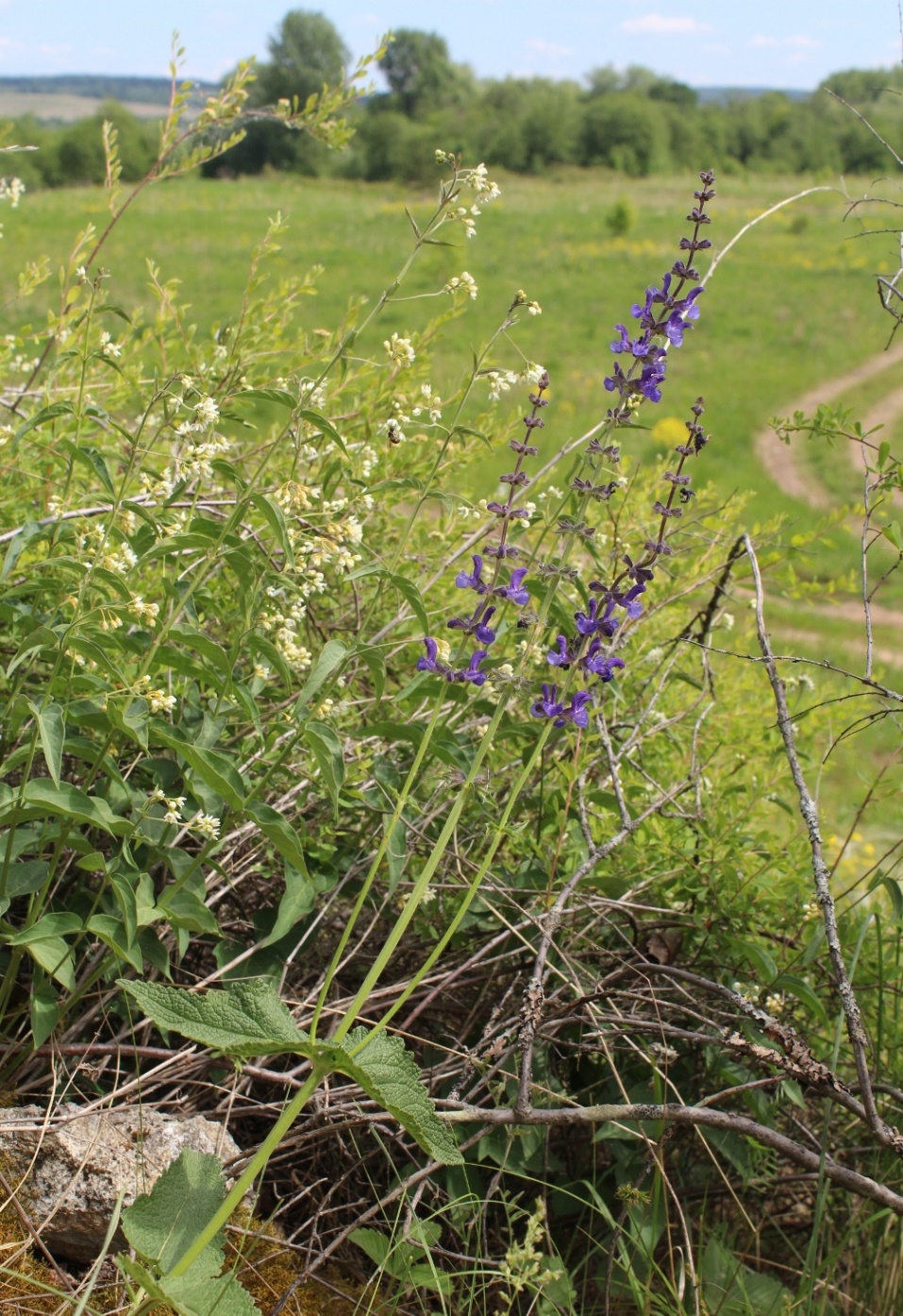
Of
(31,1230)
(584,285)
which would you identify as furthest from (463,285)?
(584,285)

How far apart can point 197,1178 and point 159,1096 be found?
529 mm

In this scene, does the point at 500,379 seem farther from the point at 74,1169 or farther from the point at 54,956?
the point at 74,1169

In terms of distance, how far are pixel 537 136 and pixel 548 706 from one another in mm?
62080

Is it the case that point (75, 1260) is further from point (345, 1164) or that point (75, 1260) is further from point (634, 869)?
point (634, 869)

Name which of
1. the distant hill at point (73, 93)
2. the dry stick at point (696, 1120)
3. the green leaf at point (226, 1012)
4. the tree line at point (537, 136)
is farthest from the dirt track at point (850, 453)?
the distant hill at point (73, 93)

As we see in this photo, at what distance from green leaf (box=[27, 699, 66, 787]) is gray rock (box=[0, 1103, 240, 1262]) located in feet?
2.06

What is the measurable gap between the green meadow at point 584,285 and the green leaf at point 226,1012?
10.3 metres

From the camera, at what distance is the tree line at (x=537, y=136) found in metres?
54.8

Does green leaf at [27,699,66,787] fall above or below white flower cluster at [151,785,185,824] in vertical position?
above

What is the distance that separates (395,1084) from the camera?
1.58 meters

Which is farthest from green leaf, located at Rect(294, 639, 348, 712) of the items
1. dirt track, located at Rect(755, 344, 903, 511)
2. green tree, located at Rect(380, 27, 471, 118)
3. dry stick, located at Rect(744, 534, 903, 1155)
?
green tree, located at Rect(380, 27, 471, 118)

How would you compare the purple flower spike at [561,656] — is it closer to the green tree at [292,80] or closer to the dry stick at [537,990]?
the dry stick at [537,990]

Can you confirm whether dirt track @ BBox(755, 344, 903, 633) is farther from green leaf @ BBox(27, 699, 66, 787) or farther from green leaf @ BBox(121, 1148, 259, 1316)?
green leaf @ BBox(121, 1148, 259, 1316)

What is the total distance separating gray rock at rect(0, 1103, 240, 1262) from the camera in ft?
6.06
